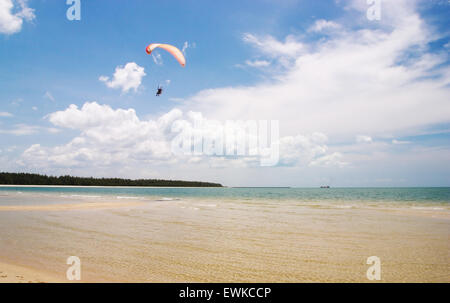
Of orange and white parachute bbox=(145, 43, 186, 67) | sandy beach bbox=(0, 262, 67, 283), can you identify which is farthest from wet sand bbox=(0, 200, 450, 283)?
orange and white parachute bbox=(145, 43, 186, 67)

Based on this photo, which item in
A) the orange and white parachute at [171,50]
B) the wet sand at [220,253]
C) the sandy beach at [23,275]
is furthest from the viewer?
the orange and white parachute at [171,50]

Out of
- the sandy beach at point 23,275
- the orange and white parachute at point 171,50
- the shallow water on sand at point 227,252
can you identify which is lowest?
the shallow water on sand at point 227,252

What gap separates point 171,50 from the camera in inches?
875

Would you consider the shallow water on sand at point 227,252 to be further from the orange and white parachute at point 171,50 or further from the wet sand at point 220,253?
the orange and white parachute at point 171,50

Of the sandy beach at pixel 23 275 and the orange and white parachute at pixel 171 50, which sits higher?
the orange and white parachute at pixel 171 50

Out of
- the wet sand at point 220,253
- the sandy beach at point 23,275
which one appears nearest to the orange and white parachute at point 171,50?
the wet sand at point 220,253

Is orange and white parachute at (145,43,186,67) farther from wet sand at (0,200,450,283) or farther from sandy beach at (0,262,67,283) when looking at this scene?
sandy beach at (0,262,67,283)

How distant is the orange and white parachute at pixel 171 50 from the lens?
21562 millimetres

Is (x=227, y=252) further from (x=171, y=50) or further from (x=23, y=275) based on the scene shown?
(x=171, y=50)

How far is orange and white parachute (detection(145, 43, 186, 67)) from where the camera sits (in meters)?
21.6

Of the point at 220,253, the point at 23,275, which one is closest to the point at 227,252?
the point at 220,253
